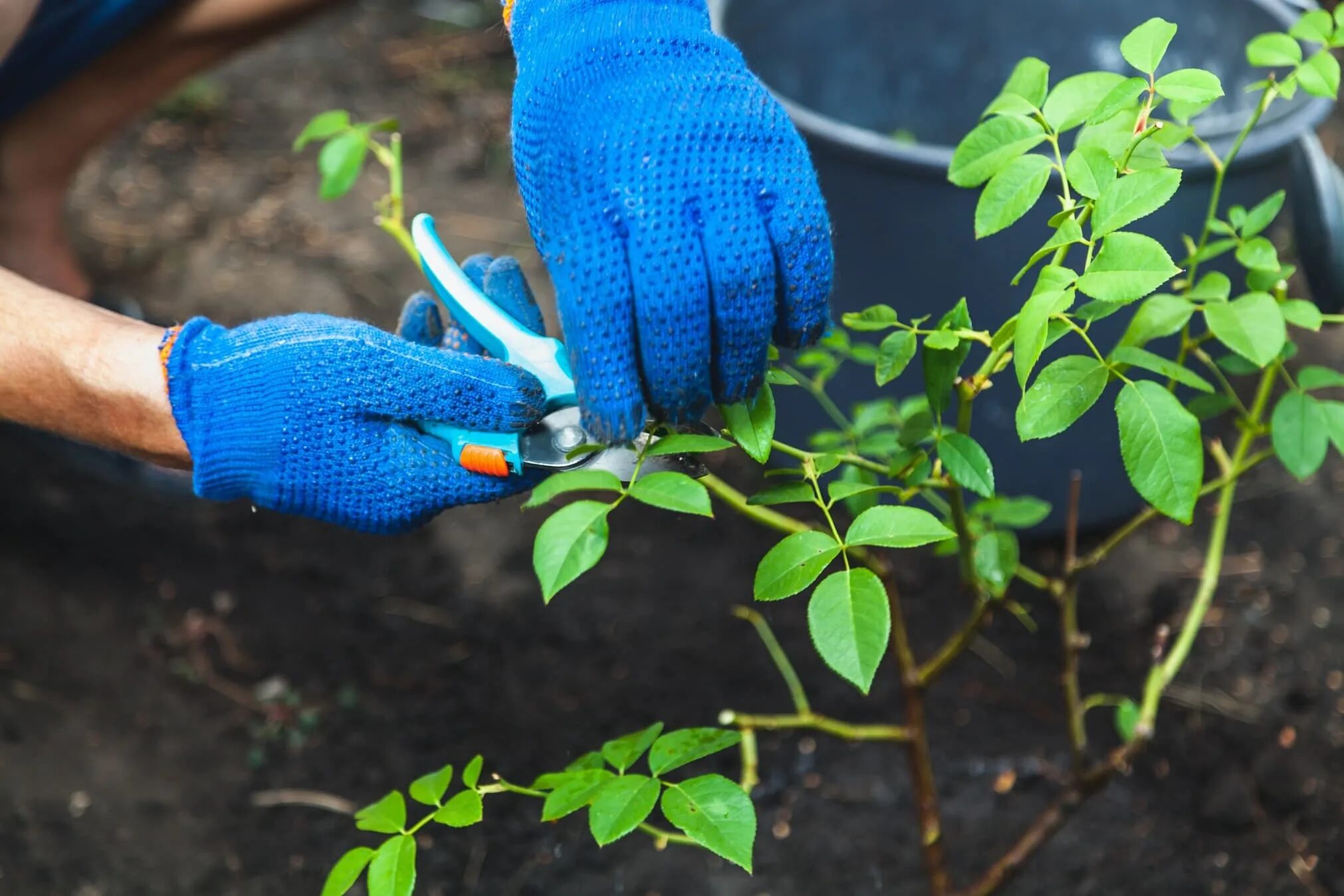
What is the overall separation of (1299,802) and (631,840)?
2.85 ft

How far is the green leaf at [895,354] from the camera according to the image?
35.8 inches

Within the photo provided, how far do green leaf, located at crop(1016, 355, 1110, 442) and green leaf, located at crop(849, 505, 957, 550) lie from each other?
0.27 feet

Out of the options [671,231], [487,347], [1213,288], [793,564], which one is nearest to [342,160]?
[487,347]

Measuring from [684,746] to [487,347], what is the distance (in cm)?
44

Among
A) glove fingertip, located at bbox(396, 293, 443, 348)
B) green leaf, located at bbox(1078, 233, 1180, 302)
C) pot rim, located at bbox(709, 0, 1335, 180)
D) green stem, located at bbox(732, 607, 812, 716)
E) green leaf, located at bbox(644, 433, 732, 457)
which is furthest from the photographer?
green stem, located at bbox(732, 607, 812, 716)

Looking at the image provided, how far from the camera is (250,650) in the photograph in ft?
5.67

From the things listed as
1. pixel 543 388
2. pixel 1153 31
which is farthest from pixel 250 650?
pixel 1153 31

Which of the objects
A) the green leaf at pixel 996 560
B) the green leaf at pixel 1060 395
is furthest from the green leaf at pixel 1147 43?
the green leaf at pixel 996 560

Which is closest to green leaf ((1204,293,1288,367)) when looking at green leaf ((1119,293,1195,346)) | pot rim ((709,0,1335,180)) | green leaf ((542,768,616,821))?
green leaf ((1119,293,1195,346))

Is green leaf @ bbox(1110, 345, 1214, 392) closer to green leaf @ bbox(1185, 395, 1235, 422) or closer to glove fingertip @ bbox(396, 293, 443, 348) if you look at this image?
green leaf @ bbox(1185, 395, 1235, 422)

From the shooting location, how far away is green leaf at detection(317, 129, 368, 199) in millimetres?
1266

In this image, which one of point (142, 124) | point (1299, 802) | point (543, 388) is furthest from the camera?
point (142, 124)

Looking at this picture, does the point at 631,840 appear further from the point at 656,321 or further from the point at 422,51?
the point at 422,51

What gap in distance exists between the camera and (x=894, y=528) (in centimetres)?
75
